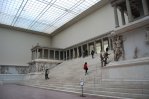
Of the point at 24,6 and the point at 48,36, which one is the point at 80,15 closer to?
the point at 24,6

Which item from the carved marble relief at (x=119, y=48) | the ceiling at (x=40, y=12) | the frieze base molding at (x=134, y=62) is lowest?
the frieze base molding at (x=134, y=62)

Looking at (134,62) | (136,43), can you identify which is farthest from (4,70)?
(134,62)

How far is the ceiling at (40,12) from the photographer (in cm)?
2666

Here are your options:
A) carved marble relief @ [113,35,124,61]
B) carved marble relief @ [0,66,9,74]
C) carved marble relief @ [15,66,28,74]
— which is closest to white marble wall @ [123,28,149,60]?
carved marble relief @ [113,35,124,61]

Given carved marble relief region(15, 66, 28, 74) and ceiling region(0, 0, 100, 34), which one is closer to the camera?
ceiling region(0, 0, 100, 34)

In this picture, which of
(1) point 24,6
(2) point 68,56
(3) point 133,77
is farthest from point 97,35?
(3) point 133,77

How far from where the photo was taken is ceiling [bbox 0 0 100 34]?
26656mm

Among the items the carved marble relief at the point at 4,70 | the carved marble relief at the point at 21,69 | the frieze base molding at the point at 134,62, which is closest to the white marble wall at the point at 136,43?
the frieze base molding at the point at 134,62

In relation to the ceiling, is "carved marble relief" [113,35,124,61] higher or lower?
lower

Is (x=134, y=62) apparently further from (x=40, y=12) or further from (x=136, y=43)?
(x=40, y=12)

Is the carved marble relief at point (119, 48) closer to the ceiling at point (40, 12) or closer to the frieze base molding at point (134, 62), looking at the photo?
the frieze base molding at point (134, 62)

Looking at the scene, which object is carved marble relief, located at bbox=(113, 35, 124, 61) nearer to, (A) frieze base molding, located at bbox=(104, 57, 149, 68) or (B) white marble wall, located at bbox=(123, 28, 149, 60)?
(B) white marble wall, located at bbox=(123, 28, 149, 60)

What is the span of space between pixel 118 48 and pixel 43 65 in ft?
69.7

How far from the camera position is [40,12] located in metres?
29.8
